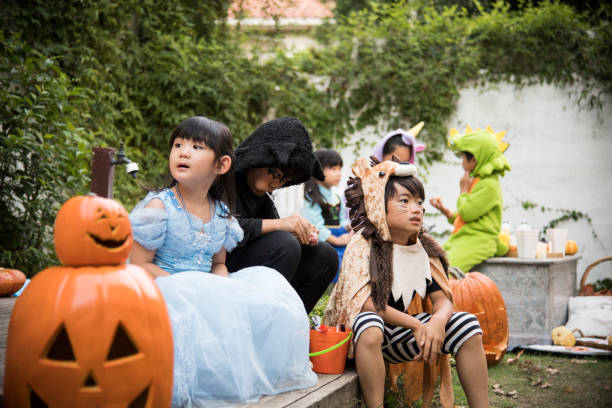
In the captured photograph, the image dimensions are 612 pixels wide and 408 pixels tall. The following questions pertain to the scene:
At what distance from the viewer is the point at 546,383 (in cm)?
391

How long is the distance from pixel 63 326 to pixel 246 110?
700cm

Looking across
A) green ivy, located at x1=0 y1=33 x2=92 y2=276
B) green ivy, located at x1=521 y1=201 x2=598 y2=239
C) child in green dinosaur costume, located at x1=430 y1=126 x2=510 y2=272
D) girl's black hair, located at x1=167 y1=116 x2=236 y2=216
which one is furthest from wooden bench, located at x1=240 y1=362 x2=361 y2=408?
green ivy, located at x1=521 y1=201 x2=598 y2=239

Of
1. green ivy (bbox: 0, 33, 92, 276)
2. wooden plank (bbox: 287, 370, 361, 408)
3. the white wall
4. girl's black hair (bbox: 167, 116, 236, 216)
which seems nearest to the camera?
wooden plank (bbox: 287, 370, 361, 408)

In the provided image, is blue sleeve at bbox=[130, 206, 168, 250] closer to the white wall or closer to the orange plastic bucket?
the orange plastic bucket

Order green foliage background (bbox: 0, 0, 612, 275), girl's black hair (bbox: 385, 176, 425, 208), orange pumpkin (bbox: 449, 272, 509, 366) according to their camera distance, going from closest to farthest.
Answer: girl's black hair (bbox: 385, 176, 425, 208) < orange pumpkin (bbox: 449, 272, 509, 366) < green foliage background (bbox: 0, 0, 612, 275)

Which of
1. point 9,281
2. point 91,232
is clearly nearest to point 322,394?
point 91,232

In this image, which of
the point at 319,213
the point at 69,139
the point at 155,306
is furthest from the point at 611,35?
the point at 155,306

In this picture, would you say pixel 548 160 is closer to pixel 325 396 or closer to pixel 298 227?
pixel 298 227

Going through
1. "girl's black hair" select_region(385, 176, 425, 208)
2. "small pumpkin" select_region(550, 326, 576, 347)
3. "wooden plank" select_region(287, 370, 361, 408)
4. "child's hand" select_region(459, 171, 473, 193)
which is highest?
"child's hand" select_region(459, 171, 473, 193)

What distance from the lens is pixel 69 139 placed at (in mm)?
4430

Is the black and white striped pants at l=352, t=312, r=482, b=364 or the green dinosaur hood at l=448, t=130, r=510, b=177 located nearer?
the black and white striped pants at l=352, t=312, r=482, b=364

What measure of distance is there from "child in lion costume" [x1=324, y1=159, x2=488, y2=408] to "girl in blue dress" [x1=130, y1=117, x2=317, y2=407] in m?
0.35

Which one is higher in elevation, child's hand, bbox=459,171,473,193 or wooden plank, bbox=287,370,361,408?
child's hand, bbox=459,171,473,193

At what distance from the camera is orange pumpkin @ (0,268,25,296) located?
3.45 metres
